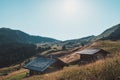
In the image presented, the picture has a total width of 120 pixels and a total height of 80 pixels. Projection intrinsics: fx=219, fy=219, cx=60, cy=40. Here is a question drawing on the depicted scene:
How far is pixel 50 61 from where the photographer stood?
161ft

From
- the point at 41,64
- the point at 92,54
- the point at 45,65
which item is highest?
the point at 92,54

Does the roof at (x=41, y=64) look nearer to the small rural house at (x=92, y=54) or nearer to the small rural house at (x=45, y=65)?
the small rural house at (x=45, y=65)

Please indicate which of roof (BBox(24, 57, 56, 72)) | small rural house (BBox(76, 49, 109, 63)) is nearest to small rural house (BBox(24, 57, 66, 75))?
roof (BBox(24, 57, 56, 72))

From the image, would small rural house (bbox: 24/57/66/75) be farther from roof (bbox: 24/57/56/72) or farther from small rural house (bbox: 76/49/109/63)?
small rural house (bbox: 76/49/109/63)

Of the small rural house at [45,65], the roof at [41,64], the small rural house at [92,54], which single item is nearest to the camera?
the small rural house at [45,65]

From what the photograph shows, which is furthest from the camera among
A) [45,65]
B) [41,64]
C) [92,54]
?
[92,54]

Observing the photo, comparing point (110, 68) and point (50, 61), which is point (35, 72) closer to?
point (50, 61)

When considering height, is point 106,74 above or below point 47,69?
above

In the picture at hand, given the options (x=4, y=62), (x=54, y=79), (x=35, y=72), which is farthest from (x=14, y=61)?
(x=54, y=79)


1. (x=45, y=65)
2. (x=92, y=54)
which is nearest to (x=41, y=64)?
(x=45, y=65)

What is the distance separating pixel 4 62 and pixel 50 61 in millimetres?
137528

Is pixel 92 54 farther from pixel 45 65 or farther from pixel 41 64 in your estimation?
pixel 45 65

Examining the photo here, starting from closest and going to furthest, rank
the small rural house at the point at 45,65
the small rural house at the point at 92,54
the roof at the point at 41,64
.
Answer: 1. the small rural house at the point at 45,65
2. the roof at the point at 41,64
3. the small rural house at the point at 92,54

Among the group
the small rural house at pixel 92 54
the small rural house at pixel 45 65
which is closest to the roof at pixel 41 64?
the small rural house at pixel 45 65
